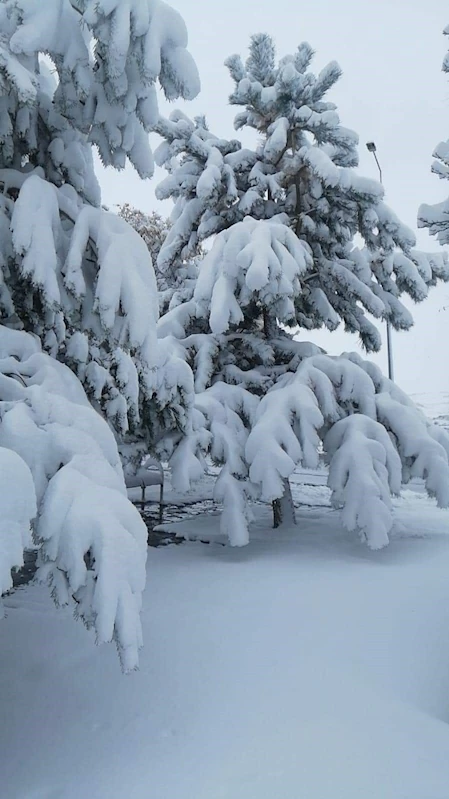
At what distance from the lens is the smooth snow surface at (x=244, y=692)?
8.35 ft

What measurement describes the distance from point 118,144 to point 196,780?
3522mm

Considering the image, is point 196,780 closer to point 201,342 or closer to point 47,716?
point 47,716

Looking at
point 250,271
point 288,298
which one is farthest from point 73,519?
point 288,298

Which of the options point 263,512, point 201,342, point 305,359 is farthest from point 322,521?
point 201,342

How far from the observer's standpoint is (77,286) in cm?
308

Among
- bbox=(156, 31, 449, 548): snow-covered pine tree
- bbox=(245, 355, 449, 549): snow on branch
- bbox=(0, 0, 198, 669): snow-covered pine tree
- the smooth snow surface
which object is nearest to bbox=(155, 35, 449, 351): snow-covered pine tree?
bbox=(156, 31, 449, 548): snow-covered pine tree

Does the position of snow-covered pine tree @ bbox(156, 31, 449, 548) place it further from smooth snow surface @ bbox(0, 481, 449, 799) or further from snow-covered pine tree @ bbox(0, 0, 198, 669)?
snow-covered pine tree @ bbox(0, 0, 198, 669)

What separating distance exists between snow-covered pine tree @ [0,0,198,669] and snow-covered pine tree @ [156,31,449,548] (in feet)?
5.70

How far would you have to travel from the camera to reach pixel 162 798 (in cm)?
242

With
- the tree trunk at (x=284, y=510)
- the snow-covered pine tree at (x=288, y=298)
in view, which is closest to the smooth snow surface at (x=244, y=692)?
the snow-covered pine tree at (x=288, y=298)

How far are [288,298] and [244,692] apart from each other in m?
3.87

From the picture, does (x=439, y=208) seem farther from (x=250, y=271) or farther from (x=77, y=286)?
(x=77, y=286)

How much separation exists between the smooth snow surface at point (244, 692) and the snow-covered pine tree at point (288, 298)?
894 mm

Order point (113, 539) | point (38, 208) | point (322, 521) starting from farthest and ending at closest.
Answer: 1. point (322, 521)
2. point (38, 208)
3. point (113, 539)
